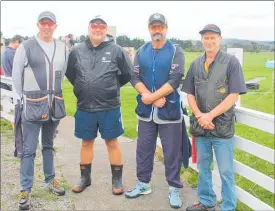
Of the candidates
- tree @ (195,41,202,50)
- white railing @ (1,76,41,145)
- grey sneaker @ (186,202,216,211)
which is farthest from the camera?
white railing @ (1,76,41,145)

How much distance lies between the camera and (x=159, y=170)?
560 cm

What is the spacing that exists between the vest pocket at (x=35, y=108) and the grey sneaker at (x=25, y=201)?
84cm

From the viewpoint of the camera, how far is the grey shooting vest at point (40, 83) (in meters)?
4.30

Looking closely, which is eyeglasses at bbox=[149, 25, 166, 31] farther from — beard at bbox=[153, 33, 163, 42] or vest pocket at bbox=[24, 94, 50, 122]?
vest pocket at bbox=[24, 94, 50, 122]

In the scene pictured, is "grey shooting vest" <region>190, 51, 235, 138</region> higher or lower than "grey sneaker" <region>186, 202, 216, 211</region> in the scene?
higher

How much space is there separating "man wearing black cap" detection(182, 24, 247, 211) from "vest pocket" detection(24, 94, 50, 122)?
1.60 meters

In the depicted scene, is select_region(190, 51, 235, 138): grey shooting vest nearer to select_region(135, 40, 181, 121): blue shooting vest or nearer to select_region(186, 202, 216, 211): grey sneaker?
select_region(135, 40, 181, 121): blue shooting vest

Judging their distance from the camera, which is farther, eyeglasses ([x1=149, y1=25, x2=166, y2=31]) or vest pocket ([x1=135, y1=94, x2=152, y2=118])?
vest pocket ([x1=135, y1=94, x2=152, y2=118])

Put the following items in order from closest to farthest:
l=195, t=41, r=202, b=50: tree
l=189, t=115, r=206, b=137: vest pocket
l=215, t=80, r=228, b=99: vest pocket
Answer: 1. l=215, t=80, r=228, b=99: vest pocket
2. l=189, t=115, r=206, b=137: vest pocket
3. l=195, t=41, r=202, b=50: tree

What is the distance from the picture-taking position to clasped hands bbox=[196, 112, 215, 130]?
12.4ft

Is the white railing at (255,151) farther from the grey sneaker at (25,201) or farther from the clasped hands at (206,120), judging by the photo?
the grey sneaker at (25,201)

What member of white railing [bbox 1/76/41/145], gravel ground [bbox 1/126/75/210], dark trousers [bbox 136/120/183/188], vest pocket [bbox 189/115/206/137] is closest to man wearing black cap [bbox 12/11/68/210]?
gravel ground [bbox 1/126/75/210]

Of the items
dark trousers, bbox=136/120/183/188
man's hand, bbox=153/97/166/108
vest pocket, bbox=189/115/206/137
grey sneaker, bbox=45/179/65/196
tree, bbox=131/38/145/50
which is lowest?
grey sneaker, bbox=45/179/65/196

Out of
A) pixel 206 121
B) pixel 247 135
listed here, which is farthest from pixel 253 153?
pixel 247 135
